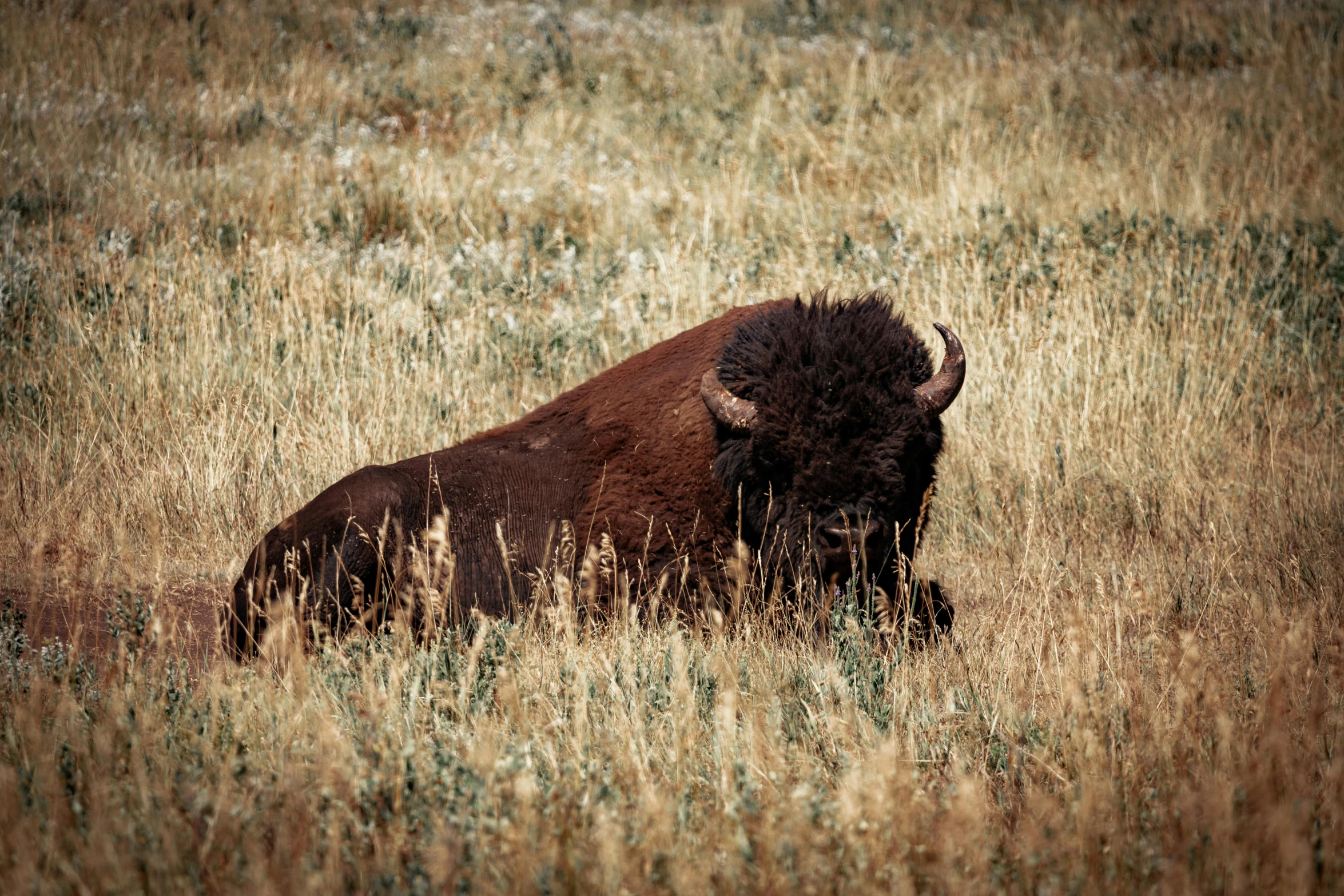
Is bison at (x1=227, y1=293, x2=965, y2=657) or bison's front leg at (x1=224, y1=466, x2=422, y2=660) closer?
bison at (x1=227, y1=293, x2=965, y2=657)

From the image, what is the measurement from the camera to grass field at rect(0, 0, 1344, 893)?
2.71m

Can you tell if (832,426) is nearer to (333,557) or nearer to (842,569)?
(842,569)

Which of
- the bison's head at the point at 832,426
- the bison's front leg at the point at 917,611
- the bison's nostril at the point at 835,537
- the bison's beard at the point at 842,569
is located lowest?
the bison's front leg at the point at 917,611

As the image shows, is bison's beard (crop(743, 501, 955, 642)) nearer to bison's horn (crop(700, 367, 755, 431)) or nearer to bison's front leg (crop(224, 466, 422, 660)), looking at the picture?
bison's horn (crop(700, 367, 755, 431))

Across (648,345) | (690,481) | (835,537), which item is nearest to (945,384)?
(835,537)

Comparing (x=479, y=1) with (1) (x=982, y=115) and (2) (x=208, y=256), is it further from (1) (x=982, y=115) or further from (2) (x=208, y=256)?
(2) (x=208, y=256)

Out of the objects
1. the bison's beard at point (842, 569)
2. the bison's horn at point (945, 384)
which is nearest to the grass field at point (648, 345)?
the bison's beard at point (842, 569)

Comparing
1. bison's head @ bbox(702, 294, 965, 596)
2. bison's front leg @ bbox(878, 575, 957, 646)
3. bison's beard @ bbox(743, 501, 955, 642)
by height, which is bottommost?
bison's front leg @ bbox(878, 575, 957, 646)

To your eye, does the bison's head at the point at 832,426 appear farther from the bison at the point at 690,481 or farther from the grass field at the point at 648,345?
the grass field at the point at 648,345

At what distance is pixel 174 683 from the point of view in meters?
3.88

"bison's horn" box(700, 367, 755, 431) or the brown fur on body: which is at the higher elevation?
"bison's horn" box(700, 367, 755, 431)

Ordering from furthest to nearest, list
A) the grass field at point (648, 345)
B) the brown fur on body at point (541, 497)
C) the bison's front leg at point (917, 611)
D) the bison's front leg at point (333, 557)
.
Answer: the brown fur on body at point (541, 497) → the bison's front leg at point (333, 557) → the bison's front leg at point (917, 611) → the grass field at point (648, 345)

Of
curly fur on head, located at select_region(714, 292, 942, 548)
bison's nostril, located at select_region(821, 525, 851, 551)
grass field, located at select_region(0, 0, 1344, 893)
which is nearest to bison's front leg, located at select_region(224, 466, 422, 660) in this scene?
grass field, located at select_region(0, 0, 1344, 893)

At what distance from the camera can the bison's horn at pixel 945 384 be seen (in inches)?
179
